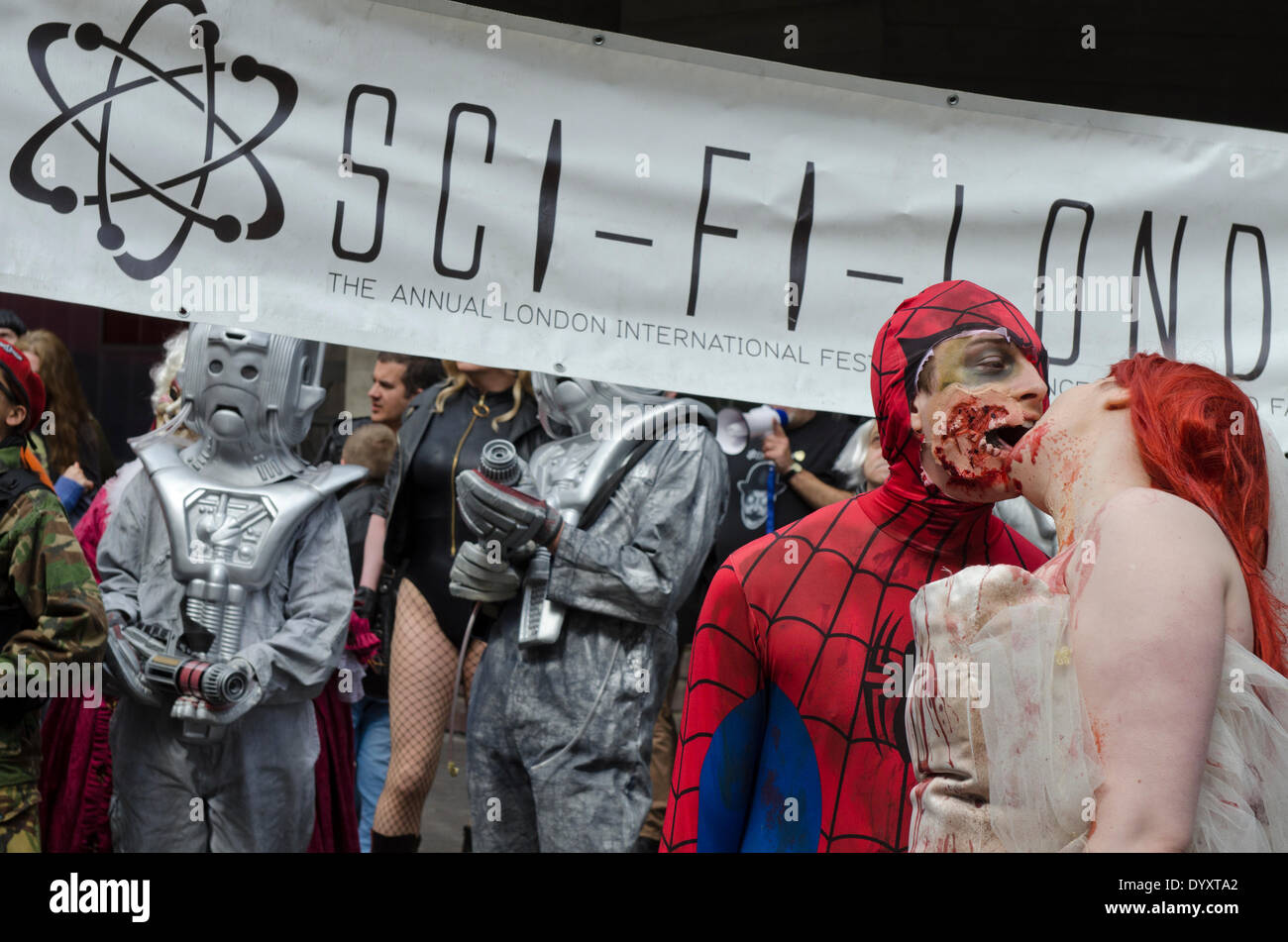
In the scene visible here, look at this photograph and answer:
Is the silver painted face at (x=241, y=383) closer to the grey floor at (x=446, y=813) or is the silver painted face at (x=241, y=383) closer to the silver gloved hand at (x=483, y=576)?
the silver gloved hand at (x=483, y=576)

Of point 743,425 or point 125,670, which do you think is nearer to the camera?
point 125,670

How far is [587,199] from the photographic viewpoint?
2.64 metres

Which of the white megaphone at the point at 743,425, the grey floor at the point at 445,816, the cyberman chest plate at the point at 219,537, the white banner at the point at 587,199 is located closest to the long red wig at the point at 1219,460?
the white banner at the point at 587,199

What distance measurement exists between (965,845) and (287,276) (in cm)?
159

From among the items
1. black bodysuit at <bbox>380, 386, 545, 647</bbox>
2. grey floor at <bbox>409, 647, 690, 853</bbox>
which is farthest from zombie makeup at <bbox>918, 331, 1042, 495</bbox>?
grey floor at <bbox>409, 647, 690, 853</bbox>

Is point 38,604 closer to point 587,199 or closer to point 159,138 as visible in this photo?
point 159,138

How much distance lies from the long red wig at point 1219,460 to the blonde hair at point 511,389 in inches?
134

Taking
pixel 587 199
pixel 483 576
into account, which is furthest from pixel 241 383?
pixel 587 199

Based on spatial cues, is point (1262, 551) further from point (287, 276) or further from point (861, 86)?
point (287, 276)

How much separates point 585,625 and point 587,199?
1664 mm

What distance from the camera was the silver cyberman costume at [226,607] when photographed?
393cm

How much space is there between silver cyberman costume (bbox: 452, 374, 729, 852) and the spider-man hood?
5.99ft

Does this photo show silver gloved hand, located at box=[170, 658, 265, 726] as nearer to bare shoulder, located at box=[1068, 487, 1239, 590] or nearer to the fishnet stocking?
the fishnet stocking

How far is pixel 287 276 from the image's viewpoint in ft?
8.19
